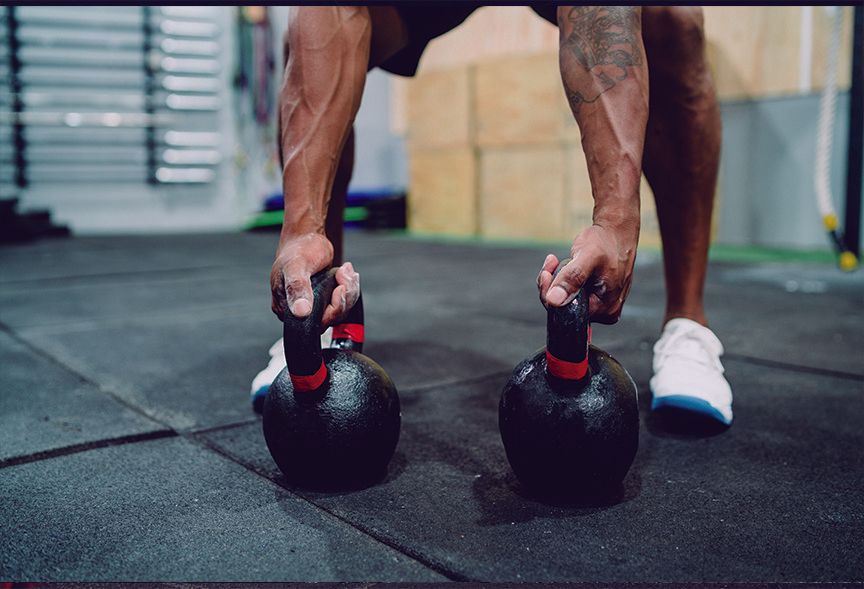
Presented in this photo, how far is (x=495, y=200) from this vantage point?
4.57 meters

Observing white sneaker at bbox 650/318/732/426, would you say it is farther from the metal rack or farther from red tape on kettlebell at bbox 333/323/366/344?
the metal rack

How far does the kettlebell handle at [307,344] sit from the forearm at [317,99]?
14cm

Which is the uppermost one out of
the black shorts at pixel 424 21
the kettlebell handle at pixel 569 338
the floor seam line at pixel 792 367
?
the black shorts at pixel 424 21

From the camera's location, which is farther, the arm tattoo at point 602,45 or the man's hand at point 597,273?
the arm tattoo at point 602,45

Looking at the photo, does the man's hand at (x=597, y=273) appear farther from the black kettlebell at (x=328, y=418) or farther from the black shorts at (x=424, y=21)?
the black shorts at (x=424, y=21)

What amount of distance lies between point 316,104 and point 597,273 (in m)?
0.41

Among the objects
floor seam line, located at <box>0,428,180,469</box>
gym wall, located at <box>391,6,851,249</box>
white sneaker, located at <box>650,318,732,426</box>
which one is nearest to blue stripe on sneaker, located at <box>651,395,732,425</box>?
white sneaker, located at <box>650,318,732,426</box>

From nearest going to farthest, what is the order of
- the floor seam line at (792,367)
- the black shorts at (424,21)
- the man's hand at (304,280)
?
the man's hand at (304,280) → the black shorts at (424,21) → the floor seam line at (792,367)

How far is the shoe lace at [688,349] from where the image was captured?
3.47ft

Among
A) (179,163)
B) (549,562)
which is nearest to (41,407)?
(549,562)

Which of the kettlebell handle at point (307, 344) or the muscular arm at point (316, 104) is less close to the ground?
the muscular arm at point (316, 104)

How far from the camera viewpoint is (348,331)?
3.05 ft

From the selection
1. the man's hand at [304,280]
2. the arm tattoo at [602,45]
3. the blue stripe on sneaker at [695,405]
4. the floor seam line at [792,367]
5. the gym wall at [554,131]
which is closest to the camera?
the man's hand at [304,280]

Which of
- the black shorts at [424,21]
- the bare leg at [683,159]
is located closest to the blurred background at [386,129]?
the bare leg at [683,159]
